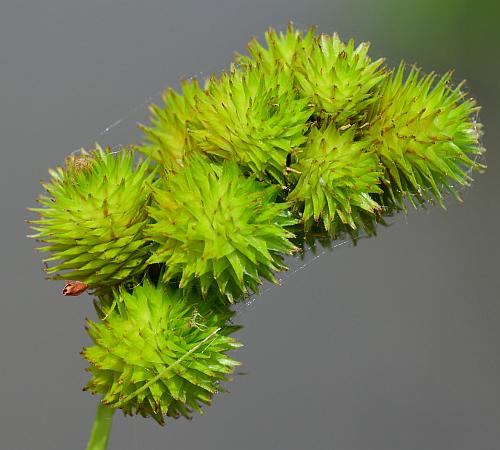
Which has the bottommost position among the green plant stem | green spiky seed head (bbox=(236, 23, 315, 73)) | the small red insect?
the green plant stem

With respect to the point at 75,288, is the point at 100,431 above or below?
below

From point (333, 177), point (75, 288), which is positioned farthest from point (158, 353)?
point (333, 177)

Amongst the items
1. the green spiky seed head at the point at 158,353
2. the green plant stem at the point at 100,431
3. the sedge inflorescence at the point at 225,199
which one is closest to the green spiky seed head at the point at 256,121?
the sedge inflorescence at the point at 225,199

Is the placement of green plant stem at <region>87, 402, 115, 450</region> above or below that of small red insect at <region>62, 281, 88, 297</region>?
below

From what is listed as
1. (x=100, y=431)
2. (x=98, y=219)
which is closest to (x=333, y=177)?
(x=98, y=219)

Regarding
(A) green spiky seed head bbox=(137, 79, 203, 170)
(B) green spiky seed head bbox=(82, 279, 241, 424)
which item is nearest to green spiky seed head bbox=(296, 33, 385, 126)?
(A) green spiky seed head bbox=(137, 79, 203, 170)

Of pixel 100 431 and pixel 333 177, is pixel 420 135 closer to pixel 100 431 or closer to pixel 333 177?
pixel 333 177

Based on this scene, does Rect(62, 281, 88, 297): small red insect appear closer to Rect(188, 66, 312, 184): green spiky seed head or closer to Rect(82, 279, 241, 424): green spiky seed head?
Rect(82, 279, 241, 424): green spiky seed head

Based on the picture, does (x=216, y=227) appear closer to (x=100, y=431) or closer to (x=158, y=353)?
(x=158, y=353)
